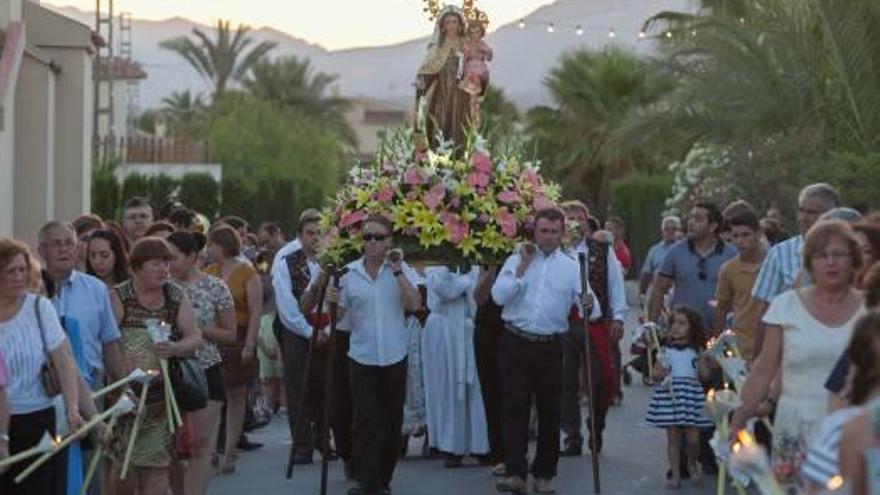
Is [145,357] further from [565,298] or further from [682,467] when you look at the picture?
[682,467]

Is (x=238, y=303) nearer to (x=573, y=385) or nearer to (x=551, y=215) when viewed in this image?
(x=551, y=215)

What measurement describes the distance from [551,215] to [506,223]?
717 millimetres

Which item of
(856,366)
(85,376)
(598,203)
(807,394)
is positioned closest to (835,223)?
(807,394)

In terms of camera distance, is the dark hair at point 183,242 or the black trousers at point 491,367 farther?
the black trousers at point 491,367

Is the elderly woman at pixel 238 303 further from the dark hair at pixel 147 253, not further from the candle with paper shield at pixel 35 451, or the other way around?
the candle with paper shield at pixel 35 451

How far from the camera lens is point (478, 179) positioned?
51.7 ft

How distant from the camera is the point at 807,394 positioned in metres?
9.60

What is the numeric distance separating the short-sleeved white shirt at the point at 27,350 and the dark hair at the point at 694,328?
6.09 metres

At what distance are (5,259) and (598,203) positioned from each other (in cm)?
5026

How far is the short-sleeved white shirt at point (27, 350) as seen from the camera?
10477mm

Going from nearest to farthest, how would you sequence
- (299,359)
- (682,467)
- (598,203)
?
(682,467) → (299,359) → (598,203)

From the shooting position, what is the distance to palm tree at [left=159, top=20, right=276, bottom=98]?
283 ft

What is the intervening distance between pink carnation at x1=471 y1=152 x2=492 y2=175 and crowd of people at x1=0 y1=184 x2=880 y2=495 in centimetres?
71

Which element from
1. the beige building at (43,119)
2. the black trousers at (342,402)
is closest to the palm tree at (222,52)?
the beige building at (43,119)
